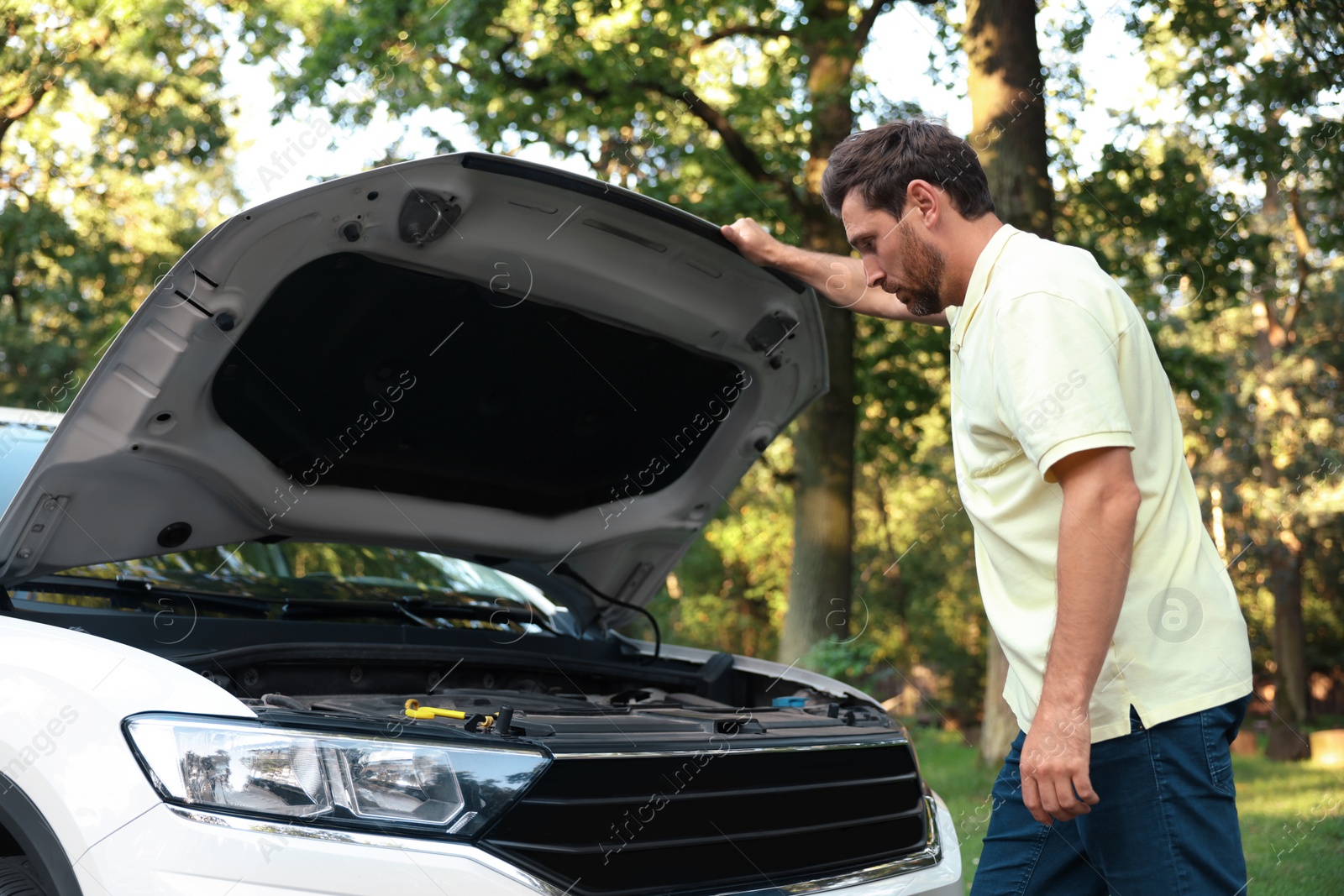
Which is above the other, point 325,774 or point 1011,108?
point 1011,108

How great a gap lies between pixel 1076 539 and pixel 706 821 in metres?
0.90

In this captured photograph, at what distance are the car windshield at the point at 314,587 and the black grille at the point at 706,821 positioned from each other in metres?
1.42

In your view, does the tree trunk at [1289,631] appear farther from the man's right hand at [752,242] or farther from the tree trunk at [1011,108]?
the man's right hand at [752,242]

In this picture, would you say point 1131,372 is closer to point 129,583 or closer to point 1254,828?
point 129,583

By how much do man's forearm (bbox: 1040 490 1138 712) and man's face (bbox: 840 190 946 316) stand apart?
544mm

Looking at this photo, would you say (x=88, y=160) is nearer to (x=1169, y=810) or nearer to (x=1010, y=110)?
(x=1010, y=110)

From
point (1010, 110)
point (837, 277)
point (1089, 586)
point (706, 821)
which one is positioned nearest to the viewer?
point (1089, 586)

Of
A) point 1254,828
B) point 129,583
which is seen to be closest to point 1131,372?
point 129,583

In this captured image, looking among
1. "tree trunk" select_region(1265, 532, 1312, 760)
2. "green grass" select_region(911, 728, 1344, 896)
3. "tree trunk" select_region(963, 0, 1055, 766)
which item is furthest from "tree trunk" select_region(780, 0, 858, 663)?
"tree trunk" select_region(1265, 532, 1312, 760)

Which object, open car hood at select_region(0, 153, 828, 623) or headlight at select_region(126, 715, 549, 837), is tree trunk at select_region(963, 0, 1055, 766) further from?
headlight at select_region(126, 715, 549, 837)

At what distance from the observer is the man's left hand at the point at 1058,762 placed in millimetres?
1749

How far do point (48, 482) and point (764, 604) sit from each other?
99.3 feet

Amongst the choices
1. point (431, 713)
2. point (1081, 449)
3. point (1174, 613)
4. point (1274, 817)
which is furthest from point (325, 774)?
point (1274, 817)

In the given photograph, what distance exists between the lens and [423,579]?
12.5ft
